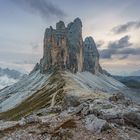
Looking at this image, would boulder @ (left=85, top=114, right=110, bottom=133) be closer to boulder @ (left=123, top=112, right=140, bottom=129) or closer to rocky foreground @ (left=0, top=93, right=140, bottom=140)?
rocky foreground @ (left=0, top=93, right=140, bottom=140)

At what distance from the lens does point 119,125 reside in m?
57.3

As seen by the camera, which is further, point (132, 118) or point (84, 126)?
point (132, 118)

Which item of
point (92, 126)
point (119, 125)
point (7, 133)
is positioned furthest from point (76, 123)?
point (7, 133)

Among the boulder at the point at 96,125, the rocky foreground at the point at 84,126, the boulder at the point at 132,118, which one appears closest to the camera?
the rocky foreground at the point at 84,126

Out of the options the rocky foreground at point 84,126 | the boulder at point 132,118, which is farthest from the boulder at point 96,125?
the boulder at point 132,118

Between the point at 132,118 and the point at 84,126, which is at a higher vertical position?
the point at 132,118

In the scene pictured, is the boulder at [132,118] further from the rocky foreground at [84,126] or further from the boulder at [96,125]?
the boulder at [96,125]

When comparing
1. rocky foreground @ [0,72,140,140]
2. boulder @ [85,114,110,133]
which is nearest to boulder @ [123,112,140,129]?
rocky foreground @ [0,72,140,140]

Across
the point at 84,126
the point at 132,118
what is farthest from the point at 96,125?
the point at 132,118

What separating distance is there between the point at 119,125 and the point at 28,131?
16.0 m

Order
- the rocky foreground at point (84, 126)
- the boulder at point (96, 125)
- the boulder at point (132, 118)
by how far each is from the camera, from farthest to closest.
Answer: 1. the boulder at point (132, 118)
2. the boulder at point (96, 125)
3. the rocky foreground at point (84, 126)

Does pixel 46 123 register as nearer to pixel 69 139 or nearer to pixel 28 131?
pixel 28 131

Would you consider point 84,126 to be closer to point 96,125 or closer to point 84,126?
point 84,126

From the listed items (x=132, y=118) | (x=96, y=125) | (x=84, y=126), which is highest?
(x=132, y=118)
